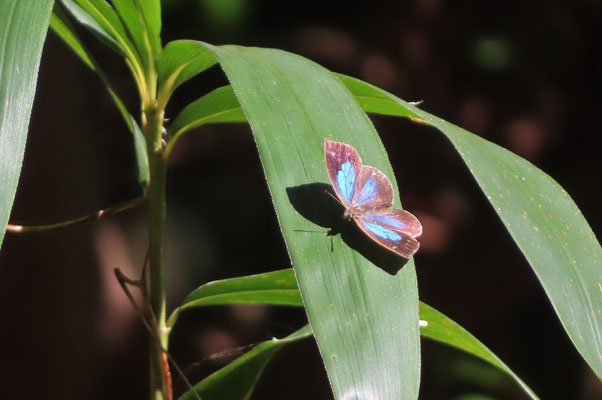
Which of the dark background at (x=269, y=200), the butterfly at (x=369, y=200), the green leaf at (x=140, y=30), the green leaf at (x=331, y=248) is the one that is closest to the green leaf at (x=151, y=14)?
the green leaf at (x=140, y=30)

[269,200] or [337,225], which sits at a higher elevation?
[337,225]

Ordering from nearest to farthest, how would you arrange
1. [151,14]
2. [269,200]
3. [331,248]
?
[331,248], [151,14], [269,200]

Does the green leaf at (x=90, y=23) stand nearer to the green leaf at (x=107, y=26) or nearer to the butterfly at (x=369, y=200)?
the green leaf at (x=107, y=26)

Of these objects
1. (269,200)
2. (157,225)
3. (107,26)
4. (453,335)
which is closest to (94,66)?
(107,26)

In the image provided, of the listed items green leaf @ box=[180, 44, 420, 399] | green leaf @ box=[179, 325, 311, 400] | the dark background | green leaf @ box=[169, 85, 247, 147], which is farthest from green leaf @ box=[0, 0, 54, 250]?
the dark background

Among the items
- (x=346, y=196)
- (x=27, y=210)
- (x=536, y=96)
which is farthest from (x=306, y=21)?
(x=346, y=196)

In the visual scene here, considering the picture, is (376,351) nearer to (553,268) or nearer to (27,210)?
(553,268)

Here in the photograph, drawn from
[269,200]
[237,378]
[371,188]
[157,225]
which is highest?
[371,188]

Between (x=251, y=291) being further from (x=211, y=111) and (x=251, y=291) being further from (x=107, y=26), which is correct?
(x=107, y=26)
